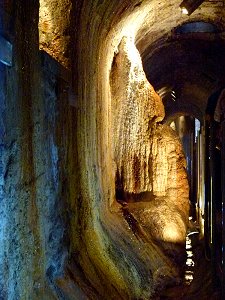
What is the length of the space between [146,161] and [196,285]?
10.1ft

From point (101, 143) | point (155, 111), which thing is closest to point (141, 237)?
point (101, 143)

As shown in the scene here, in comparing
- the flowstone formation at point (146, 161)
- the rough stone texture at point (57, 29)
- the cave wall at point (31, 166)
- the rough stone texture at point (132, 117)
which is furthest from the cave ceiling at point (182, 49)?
the cave wall at point (31, 166)

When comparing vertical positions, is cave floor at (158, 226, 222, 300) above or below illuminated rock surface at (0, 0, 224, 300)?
below

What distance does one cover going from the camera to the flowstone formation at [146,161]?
27.5ft

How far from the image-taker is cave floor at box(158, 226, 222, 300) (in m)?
6.39

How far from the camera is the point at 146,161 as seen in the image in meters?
9.43

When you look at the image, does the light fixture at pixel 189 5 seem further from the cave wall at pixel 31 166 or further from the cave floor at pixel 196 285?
the cave floor at pixel 196 285

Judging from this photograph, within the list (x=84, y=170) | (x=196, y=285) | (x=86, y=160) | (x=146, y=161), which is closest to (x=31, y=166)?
(x=84, y=170)

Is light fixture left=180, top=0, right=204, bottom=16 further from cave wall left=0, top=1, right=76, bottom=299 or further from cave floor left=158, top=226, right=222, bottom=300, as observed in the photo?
cave floor left=158, top=226, right=222, bottom=300

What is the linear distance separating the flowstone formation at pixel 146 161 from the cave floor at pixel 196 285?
0.38 meters

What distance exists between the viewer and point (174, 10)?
26.5 feet

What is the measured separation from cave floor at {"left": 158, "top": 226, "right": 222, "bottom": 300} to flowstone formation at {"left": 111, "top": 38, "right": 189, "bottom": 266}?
38cm

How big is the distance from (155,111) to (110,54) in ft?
6.93

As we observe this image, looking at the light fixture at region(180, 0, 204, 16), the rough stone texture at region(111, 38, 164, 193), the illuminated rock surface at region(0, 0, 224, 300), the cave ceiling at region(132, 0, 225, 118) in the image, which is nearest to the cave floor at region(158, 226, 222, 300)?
the illuminated rock surface at region(0, 0, 224, 300)
